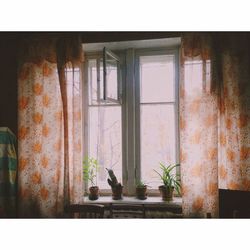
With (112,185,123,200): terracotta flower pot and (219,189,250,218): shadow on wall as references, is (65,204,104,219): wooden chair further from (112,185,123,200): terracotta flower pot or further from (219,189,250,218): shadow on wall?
(219,189,250,218): shadow on wall

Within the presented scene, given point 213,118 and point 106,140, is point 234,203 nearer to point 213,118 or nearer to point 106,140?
point 213,118

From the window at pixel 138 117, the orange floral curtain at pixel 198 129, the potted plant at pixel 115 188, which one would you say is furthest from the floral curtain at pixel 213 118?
the potted plant at pixel 115 188

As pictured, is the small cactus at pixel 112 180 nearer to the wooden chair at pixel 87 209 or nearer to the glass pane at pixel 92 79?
the wooden chair at pixel 87 209

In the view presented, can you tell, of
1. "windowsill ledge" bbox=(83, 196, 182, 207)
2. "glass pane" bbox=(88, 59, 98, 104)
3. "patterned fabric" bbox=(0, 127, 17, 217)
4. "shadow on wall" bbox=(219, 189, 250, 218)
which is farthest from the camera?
"glass pane" bbox=(88, 59, 98, 104)

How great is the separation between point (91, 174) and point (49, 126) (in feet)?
2.19

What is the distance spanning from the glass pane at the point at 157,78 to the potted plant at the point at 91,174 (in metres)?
0.85

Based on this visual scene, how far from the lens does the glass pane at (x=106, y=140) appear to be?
328cm

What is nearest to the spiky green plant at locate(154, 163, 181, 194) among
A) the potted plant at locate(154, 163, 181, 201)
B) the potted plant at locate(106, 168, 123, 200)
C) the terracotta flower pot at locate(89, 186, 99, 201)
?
the potted plant at locate(154, 163, 181, 201)

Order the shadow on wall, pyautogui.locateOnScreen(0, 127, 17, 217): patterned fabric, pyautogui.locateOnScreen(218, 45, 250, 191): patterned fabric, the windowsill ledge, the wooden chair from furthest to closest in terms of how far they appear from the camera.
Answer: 1. pyautogui.locateOnScreen(0, 127, 17, 217): patterned fabric
2. the windowsill ledge
3. pyautogui.locateOnScreen(218, 45, 250, 191): patterned fabric
4. the wooden chair
5. the shadow on wall

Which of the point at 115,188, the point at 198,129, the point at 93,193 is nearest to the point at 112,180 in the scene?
the point at 115,188

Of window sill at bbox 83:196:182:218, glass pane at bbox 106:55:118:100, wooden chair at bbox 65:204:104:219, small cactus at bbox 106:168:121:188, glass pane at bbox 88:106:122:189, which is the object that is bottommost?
window sill at bbox 83:196:182:218

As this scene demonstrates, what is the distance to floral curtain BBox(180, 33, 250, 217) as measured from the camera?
2.74 m

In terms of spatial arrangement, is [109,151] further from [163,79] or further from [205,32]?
[205,32]
